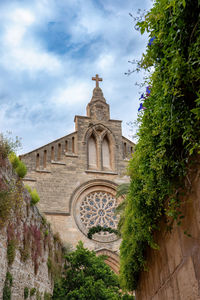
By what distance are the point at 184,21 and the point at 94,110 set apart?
2162 cm

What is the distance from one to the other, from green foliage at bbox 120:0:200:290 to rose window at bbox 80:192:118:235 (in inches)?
648

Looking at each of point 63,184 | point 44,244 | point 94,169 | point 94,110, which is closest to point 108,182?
point 94,169

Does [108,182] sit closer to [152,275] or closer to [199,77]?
[152,275]

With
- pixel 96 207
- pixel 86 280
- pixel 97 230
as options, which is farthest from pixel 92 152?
pixel 86 280

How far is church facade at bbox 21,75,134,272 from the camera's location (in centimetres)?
1919

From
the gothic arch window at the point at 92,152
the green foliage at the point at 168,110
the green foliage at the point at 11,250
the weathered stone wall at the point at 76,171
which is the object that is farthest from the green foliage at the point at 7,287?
the gothic arch window at the point at 92,152

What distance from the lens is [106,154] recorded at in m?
22.8

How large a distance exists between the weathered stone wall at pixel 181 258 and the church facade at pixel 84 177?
15.4 metres

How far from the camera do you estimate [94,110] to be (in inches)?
936

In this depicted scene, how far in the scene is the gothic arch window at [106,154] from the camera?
22.4 m

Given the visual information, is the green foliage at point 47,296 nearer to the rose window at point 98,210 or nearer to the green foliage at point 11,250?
the green foliage at point 11,250

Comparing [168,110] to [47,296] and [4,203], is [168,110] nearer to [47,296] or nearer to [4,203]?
[4,203]

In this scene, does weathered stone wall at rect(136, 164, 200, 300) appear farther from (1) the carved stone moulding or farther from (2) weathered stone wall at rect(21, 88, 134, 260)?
(1) the carved stone moulding

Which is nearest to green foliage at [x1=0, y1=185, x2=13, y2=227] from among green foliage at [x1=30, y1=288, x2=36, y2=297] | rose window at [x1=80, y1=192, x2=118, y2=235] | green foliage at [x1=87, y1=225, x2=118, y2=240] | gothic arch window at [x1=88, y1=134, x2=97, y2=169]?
green foliage at [x1=30, y1=288, x2=36, y2=297]
